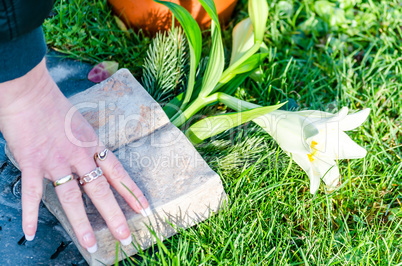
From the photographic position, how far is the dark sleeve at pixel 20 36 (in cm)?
95

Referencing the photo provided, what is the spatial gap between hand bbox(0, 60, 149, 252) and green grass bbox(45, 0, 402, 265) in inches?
8.0

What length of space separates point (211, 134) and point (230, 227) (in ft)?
1.23

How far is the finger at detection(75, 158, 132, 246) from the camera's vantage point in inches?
47.0

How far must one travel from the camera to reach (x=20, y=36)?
1.02 m

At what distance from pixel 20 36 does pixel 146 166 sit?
60 cm

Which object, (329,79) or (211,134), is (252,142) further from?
(329,79)

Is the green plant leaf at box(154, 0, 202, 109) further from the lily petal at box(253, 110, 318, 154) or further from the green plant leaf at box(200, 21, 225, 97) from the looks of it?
the lily petal at box(253, 110, 318, 154)

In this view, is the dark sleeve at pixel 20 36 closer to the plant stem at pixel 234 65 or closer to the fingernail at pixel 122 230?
the fingernail at pixel 122 230

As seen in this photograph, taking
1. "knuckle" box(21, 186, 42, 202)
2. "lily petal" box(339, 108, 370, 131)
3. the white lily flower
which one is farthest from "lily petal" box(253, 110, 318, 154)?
"knuckle" box(21, 186, 42, 202)

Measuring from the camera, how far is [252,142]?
160 centimetres

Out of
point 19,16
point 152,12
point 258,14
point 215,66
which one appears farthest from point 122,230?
point 152,12

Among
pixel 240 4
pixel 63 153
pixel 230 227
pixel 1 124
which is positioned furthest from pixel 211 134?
pixel 240 4

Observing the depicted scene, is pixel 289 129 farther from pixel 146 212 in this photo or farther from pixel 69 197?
pixel 69 197

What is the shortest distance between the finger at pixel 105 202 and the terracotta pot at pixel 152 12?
94 centimetres
